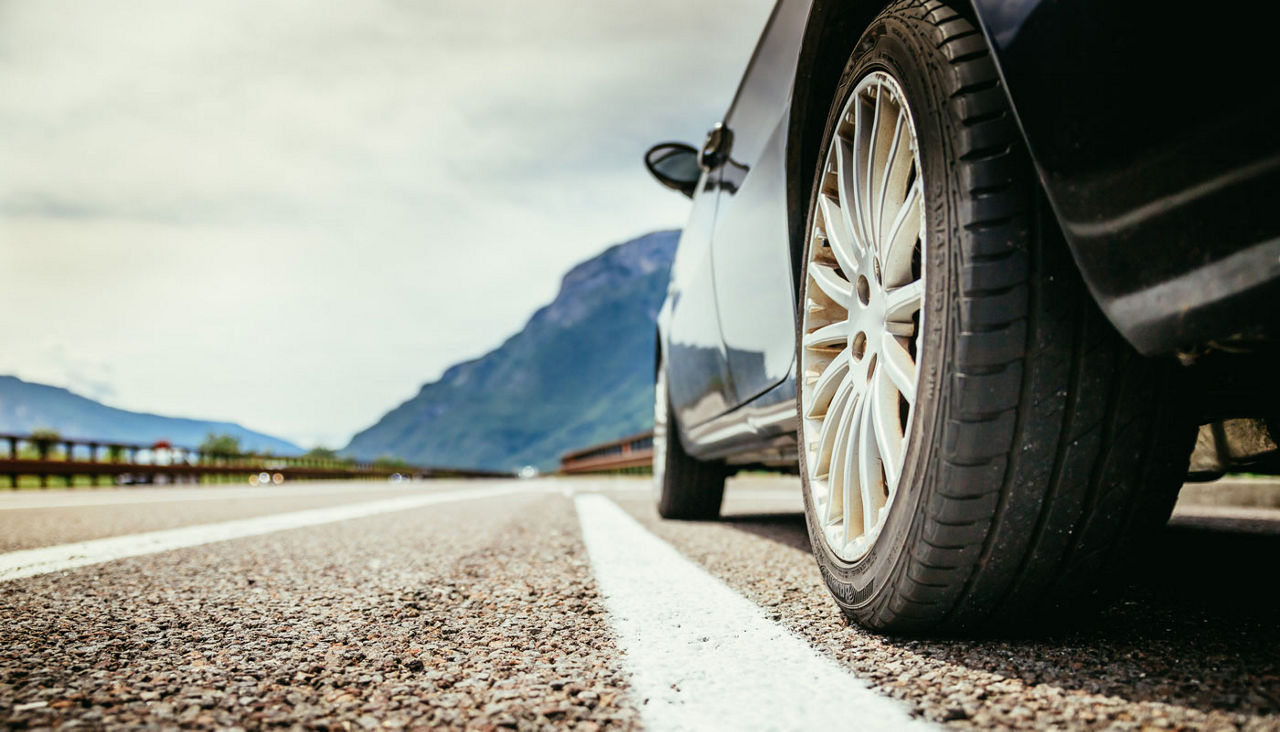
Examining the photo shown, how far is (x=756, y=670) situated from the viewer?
Result: 127 centimetres

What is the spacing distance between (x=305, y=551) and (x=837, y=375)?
2.11m

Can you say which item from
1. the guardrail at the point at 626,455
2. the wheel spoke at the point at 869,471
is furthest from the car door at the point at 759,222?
the guardrail at the point at 626,455

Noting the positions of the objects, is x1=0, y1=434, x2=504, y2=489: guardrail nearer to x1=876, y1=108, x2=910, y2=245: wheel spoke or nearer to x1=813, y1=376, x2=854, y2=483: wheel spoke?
x1=813, y1=376, x2=854, y2=483: wheel spoke

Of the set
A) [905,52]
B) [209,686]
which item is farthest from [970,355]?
[209,686]

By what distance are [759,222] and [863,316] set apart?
836mm

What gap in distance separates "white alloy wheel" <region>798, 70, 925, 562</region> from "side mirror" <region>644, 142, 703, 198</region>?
2.26 m

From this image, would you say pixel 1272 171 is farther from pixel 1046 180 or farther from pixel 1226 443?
pixel 1226 443

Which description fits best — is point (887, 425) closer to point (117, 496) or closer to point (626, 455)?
point (117, 496)

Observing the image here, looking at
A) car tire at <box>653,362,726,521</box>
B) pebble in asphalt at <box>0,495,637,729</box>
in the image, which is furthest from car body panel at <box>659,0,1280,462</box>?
car tire at <box>653,362,726,521</box>

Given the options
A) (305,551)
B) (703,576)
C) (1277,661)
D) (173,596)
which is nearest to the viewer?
(1277,661)

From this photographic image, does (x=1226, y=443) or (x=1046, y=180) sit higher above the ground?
(x=1046, y=180)

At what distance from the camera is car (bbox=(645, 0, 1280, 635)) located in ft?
2.97

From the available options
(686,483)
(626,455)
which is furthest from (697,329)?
(626,455)

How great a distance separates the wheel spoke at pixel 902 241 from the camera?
1460mm
